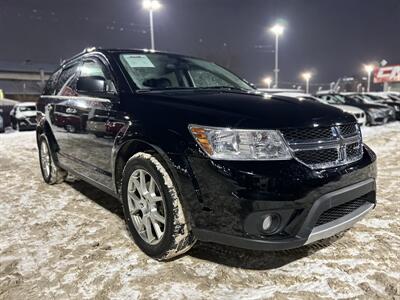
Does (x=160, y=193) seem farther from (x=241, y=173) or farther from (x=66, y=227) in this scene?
(x=66, y=227)

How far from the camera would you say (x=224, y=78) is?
3.95 m

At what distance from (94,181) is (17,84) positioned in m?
59.3

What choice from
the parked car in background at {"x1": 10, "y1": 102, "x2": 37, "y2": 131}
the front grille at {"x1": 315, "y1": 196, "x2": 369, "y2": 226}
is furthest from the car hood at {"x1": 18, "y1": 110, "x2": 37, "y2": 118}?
the front grille at {"x1": 315, "y1": 196, "x2": 369, "y2": 226}

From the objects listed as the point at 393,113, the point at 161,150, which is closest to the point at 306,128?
the point at 161,150

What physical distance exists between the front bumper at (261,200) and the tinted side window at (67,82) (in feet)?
7.54

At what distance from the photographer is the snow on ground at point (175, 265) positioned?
229 centimetres

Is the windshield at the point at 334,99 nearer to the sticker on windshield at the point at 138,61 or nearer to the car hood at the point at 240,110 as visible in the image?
the sticker on windshield at the point at 138,61

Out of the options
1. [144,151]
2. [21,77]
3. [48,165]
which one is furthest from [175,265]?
[21,77]

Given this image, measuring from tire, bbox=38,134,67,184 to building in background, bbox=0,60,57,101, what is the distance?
52.6 metres

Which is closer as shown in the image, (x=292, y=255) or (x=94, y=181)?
(x=292, y=255)

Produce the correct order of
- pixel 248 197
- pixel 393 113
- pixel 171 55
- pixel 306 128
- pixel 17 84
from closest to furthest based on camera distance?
1. pixel 248 197
2. pixel 306 128
3. pixel 171 55
4. pixel 393 113
5. pixel 17 84

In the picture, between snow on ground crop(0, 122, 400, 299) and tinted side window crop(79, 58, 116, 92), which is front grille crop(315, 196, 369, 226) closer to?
snow on ground crop(0, 122, 400, 299)

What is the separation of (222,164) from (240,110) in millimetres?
455

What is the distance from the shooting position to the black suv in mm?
2182
